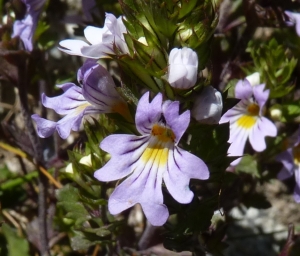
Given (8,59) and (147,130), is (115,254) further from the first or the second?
(8,59)

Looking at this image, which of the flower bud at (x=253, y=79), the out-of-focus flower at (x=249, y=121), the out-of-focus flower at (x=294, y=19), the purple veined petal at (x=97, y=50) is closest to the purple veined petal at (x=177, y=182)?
the purple veined petal at (x=97, y=50)

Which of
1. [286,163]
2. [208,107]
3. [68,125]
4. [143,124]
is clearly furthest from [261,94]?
[68,125]

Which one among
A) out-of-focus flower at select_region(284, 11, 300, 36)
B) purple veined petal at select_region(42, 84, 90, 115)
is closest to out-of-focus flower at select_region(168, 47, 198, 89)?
purple veined petal at select_region(42, 84, 90, 115)

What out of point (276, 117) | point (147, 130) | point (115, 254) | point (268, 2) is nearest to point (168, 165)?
point (147, 130)

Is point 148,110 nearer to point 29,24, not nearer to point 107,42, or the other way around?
point 107,42

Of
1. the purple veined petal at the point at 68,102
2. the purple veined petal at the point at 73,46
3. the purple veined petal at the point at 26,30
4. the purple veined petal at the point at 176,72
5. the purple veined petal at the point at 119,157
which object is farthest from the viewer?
the purple veined petal at the point at 26,30

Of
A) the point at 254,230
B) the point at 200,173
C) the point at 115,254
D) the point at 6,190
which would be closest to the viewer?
the point at 200,173

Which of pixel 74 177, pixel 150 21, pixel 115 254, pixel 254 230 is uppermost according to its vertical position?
pixel 150 21

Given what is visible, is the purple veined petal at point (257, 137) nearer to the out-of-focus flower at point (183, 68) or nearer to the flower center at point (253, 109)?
the flower center at point (253, 109)
